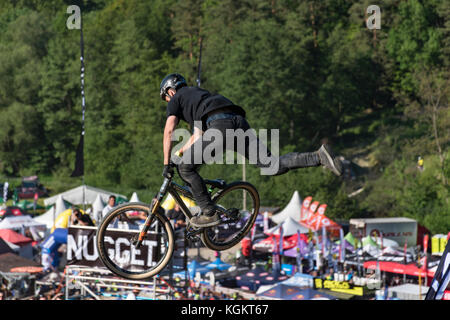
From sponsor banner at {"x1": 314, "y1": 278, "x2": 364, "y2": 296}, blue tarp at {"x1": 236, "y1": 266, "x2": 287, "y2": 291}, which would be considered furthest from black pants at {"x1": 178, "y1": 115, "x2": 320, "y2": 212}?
blue tarp at {"x1": 236, "y1": 266, "x2": 287, "y2": 291}

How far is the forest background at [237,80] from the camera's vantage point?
57.3 metres

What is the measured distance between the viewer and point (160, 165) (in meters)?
50.1

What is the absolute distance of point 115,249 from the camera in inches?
432

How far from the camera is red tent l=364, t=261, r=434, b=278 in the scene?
22.0 metres

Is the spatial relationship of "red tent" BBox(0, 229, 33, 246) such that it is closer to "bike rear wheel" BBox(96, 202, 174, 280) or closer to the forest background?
"bike rear wheel" BBox(96, 202, 174, 280)

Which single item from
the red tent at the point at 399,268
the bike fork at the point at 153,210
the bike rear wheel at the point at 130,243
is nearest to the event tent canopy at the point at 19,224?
the red tent at the point at 399,268

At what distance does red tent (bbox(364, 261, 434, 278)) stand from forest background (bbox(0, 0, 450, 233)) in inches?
1120

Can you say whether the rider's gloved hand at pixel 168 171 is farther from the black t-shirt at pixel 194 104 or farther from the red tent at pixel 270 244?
the red tent at pixel 270 244

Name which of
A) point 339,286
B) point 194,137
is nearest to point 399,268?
point 339,286

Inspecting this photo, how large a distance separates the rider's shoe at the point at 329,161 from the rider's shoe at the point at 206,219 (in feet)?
4.74

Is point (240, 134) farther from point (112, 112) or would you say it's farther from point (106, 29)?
point (106, 29)

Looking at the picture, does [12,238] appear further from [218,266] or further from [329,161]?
[329,161]

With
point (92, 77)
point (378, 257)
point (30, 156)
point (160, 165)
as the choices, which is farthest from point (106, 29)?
point (378, 257)

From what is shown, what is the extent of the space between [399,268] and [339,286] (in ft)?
11.3
